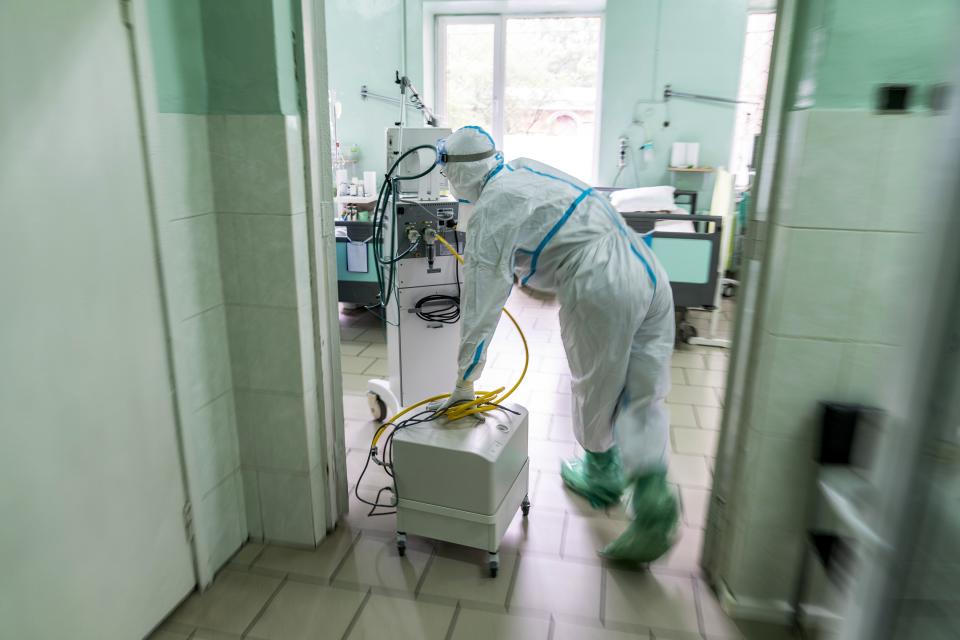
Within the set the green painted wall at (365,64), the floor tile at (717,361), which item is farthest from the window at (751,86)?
the green painted wall at (365,64)

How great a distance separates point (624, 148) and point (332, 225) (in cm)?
448

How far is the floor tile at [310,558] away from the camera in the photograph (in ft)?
6.97

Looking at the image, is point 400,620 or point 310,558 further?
point 310,558

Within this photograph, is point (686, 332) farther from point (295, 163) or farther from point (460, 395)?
point (295, 163)

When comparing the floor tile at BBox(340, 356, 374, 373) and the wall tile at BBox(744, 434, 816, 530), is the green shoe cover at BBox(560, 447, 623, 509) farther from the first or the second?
the floor tile at BBox(340, 356, 374, 373)

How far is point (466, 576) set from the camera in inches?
82.9

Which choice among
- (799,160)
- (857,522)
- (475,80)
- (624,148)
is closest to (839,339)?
(799,160)

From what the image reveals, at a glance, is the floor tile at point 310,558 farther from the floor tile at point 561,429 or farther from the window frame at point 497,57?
the window frame at point 497,57

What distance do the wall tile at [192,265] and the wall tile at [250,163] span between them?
0.11 m

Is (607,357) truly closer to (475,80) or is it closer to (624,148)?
(624,148)

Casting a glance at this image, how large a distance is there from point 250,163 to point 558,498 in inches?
68.8

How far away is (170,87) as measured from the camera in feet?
5.65

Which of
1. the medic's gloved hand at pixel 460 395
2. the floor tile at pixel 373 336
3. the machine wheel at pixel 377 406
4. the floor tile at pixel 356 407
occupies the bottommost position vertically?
the floor tile at pixel 356 407

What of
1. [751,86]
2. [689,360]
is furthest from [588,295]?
[751,86]
